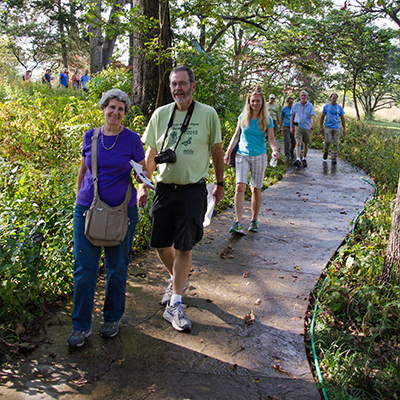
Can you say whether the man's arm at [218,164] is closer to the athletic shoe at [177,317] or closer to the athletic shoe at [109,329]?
the athletic shoe at [177,317]

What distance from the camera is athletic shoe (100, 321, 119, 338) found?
3316 millimetres

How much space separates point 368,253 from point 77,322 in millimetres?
3282

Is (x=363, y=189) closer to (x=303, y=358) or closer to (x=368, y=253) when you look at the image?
(x=368, y=253)

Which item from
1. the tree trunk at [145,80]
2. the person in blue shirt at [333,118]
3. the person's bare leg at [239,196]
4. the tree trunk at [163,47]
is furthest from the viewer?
the person in blue shirt at [333,118]

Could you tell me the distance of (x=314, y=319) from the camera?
377 centimetres

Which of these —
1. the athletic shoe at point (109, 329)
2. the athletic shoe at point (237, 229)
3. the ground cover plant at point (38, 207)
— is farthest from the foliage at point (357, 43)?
the athletic shoe at point (109, 329)

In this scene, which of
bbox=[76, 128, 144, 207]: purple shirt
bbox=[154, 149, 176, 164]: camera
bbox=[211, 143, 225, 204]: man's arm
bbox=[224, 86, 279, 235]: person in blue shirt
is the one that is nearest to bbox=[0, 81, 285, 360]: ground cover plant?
bbox=[76, 128, 144, 207]: purple shirt

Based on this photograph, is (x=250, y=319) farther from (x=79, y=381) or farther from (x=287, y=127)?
Result: (x=287, y=127)

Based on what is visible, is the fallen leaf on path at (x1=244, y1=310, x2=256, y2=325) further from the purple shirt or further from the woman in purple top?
the purple shirt

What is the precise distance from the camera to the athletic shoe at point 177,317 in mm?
3504

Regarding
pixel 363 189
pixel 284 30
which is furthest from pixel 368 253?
pixel 284 30

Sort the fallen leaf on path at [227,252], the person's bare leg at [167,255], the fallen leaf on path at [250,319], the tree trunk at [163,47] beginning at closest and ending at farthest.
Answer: the fallen leaf on path at [250,319]
the person's bare leg at [167,255]
the fallen leaf on path at [227,252]
the tree trunk at [163,47]

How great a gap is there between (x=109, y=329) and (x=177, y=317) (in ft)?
1.98

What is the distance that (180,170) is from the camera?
348 centimetres
